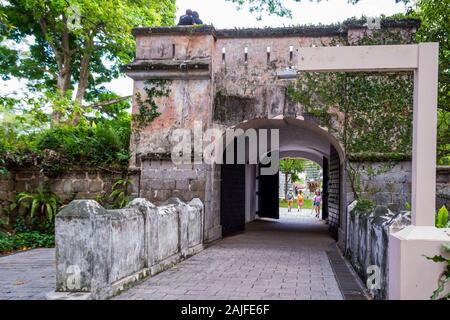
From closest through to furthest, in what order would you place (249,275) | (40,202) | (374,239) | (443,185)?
(374,239)
(249,275)
(443,185)
(40,202)

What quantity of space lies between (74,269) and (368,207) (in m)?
4.60

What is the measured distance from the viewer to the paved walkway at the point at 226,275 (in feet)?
17.4

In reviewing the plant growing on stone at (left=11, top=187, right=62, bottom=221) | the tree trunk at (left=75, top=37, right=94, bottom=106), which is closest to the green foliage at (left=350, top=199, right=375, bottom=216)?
the plant growing on stone at (left=11, top=187, right=62, bottom=221)

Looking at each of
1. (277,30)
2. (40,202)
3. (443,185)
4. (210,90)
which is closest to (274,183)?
(210,90)

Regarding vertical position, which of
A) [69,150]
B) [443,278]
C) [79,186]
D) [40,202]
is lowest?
[40,202]

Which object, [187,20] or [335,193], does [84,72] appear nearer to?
[187,20]

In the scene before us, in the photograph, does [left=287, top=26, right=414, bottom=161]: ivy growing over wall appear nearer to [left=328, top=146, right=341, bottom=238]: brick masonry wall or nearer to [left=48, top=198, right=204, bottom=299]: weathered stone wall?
[left=328, top=146, right=341, bottom=238]: brick masonry wall

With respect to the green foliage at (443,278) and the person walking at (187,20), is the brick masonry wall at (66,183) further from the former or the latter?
the green foliage at (443,278)

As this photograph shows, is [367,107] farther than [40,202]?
No

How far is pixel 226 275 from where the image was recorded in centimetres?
643

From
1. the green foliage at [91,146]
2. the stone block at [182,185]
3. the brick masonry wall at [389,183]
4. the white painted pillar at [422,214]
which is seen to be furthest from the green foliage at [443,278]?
the green foliage at [91,146]

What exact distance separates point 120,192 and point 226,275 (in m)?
4.25

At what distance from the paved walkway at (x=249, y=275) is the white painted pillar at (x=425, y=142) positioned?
2.08 metres

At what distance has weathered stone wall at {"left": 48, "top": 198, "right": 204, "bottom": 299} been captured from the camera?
468 cm
